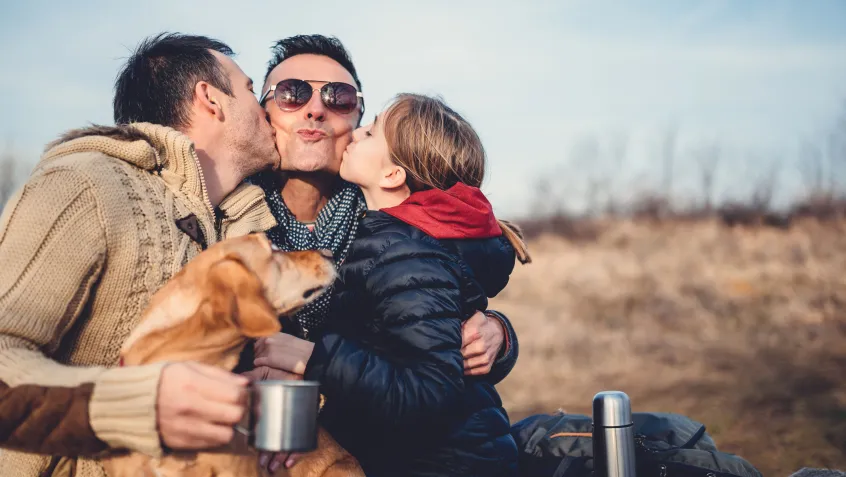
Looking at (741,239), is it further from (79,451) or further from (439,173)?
(79,451)

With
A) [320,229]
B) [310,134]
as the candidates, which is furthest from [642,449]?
[310,134]

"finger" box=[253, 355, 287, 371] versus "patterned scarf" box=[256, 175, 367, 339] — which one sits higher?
"patterned scarf" box=[256, 175, 367, 339]

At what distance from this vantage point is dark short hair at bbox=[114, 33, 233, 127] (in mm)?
4020

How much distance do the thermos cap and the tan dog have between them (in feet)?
5.30

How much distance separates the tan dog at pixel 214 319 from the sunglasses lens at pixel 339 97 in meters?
2.14

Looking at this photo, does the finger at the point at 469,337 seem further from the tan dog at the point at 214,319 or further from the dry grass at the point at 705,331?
the dry grass at the point at 705,331

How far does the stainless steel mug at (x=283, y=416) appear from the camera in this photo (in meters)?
2.27

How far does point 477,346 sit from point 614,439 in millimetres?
795

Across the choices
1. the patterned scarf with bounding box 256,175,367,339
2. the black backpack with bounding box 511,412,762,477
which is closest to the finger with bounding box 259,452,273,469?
the patterned scarf with bounding box 256,175,367,339

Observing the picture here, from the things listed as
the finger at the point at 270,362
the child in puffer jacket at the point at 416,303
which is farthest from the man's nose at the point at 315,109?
the finger at the point at 270,362

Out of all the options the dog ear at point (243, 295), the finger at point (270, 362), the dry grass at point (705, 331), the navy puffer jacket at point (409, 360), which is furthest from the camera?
the dry grass at point (705, 331)

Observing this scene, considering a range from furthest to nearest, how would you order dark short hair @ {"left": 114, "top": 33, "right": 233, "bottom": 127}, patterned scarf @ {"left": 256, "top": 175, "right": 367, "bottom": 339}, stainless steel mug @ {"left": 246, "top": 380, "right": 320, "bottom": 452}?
patterned scarf @ {"left": 256, "top": 175, "right": 367, "bottom": 339}, dark short hair @ {"left": 114, "top": 33, "right": 233, "bottom": 127}, stainless steel mug @ {"left": 246, "top": 380, "right": 320, "bottom": 452}

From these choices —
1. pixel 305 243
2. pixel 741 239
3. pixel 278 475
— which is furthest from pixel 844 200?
pixel 278 475

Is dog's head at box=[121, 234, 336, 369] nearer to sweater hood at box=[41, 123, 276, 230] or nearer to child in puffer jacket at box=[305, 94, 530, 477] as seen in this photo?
child in puffer jacket at box=[305, 94, 530, 477]
